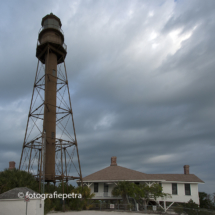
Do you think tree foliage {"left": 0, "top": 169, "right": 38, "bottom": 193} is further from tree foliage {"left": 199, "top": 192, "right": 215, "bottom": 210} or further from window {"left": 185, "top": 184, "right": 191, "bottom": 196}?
tree foliage {"left": 199, "top": 192, "right": 215, "bottom": 210}

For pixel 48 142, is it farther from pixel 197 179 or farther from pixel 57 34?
pixel 197 179

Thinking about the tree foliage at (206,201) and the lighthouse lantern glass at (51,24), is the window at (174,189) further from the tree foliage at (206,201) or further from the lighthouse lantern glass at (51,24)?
the lighthouse lantern glass at (51,24)

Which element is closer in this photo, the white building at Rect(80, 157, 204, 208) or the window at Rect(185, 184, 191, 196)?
the white building at Rect(80, 157, 204, 208)

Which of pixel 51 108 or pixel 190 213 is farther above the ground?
pixel 51 108

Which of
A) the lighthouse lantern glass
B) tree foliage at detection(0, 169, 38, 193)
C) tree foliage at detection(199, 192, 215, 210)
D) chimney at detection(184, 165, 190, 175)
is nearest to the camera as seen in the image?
tree foliage at detection(0, 169, 38, 193)

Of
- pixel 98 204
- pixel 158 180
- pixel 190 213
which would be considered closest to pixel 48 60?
pixel 98 204

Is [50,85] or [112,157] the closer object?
[50,85]

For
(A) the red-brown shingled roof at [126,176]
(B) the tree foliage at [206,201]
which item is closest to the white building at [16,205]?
(A) the red-brown shingled roof at [126,176]

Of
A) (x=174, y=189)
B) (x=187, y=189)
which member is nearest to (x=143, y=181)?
(x=174, y=189)

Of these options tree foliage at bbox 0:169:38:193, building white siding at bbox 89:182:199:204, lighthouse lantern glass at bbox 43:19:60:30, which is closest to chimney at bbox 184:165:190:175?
building white siding at bbox 89:182:199:204

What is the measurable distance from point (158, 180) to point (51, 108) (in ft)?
52.2

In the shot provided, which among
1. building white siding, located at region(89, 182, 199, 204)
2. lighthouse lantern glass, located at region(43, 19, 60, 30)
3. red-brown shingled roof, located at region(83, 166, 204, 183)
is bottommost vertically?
building white siding, located at region(89, 182, 199, 204)

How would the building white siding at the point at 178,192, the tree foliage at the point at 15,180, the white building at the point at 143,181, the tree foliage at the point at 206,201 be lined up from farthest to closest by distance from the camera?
the tree foliage at the point at 206,201 → the building white siding at the point at 178,192 → the white building at the point at 143,181 → the tree foliage at the point at 15,180

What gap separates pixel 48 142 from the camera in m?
26.7
